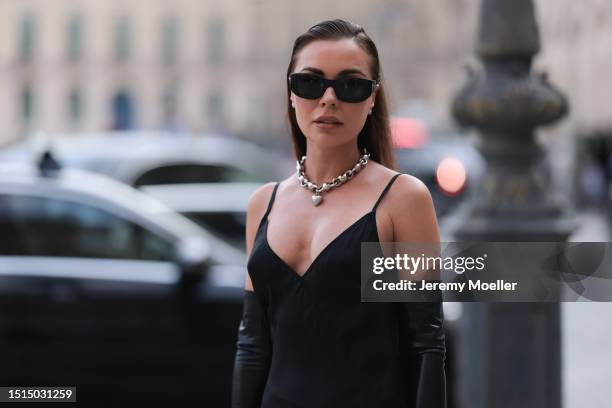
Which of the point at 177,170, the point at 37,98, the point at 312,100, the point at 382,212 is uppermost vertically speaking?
the point at 37,98

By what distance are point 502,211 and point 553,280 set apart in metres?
1.12

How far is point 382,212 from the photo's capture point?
2.42 meters

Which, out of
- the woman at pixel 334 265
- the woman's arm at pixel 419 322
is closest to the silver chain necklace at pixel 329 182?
the woman at pixel 334 265

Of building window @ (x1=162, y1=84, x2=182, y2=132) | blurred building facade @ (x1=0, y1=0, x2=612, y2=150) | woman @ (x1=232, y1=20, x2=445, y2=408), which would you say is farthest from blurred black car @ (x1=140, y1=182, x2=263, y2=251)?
building window @ (x1=162, y1=84, x2=182, y2=132)

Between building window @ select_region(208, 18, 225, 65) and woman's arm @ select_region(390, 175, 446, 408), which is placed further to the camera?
building window @ select_region(208, 18, 225, 65)

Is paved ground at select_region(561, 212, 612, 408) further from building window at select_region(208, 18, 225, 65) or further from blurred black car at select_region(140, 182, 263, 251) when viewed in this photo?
building window at select_region(208, 18, 225, 65)

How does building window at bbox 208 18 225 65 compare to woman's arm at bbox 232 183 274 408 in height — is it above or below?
above

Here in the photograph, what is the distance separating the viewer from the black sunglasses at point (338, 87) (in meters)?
2.48

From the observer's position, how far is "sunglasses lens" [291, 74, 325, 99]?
2.49m

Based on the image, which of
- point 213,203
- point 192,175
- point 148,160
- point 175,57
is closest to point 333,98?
point 213,203

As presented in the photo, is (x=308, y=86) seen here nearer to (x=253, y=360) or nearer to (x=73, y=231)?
(x=253, y=360)

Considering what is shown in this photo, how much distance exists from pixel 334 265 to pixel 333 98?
13.0 inches

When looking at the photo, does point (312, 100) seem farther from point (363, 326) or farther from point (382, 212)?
point (363, 326)

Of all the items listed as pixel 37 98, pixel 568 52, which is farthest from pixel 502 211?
pixel 37 98
